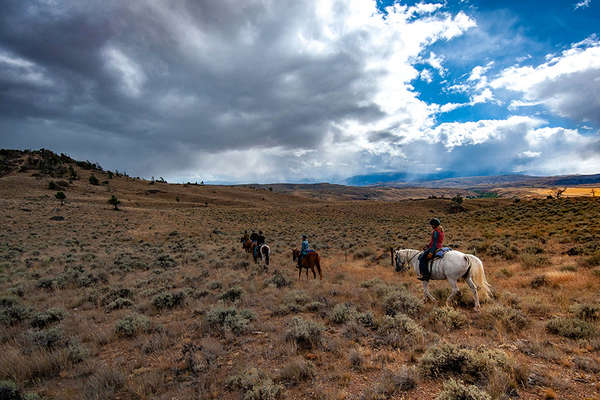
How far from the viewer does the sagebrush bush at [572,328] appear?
5.47 meters

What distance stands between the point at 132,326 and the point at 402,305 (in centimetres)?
795

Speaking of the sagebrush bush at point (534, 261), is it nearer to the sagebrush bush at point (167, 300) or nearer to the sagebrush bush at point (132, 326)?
the sagebrush bush at point (167, 300)

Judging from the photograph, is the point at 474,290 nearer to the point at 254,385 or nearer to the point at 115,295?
the point at 254,385

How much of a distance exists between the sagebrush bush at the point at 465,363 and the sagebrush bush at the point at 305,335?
2.29 metres

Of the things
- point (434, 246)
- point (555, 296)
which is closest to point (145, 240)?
point (434, 246)

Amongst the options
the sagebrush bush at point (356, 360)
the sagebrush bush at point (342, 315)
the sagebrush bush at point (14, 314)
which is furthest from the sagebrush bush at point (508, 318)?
the sagebrush bush at point (14, 314)

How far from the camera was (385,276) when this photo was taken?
476 inches

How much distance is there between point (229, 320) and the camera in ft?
22.5

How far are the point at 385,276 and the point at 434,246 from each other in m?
4.34

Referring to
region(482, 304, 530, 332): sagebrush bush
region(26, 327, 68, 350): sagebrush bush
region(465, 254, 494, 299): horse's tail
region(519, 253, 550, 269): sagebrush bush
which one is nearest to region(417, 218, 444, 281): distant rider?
region(465, 254, 494, 299): horse's tail

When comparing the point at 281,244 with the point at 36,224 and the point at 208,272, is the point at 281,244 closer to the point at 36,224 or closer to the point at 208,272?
the point at 208,272

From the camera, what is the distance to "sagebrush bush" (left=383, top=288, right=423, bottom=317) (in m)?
7.20

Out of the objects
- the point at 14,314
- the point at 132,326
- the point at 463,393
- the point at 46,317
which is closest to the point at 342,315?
the point at 463,393

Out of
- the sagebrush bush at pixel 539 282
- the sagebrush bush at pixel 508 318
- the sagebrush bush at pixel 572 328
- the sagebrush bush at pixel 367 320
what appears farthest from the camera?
the sagebrush bush at pixel 539 282
